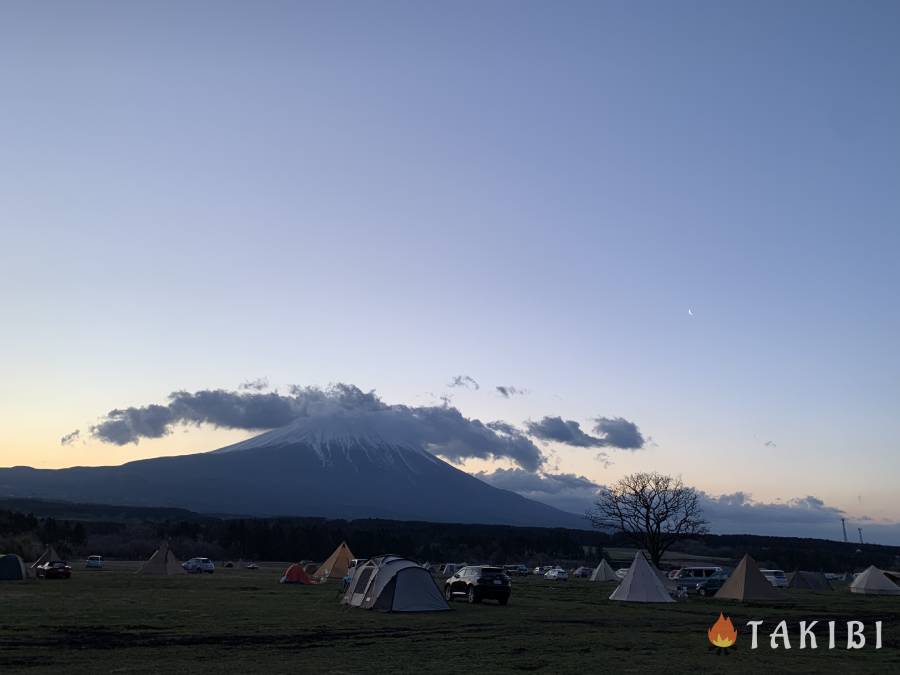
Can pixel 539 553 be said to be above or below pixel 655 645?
below

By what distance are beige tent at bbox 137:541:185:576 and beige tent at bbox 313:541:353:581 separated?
10.0 m

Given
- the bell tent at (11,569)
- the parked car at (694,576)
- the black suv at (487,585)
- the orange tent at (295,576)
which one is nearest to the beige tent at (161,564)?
the bell tent at (11,569)

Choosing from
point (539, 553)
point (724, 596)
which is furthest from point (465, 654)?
point (539, 553)

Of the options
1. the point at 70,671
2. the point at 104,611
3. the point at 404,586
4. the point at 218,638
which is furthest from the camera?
the point at 404,586

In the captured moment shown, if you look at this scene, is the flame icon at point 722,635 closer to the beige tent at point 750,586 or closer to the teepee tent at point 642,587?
the teepee tent at point 642,587

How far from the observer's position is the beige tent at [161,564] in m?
55.5

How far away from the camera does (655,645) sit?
19656 millimetres

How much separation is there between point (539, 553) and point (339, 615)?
11309 cm

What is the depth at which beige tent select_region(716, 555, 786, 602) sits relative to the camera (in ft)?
125

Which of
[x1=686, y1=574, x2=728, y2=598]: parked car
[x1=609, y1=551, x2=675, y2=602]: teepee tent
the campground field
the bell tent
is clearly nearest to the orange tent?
the bell tent

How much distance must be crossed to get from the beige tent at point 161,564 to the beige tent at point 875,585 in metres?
44.9

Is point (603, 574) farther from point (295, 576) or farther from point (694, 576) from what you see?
point (295, 576)

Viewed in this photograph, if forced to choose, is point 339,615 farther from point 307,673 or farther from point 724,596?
point 724,596

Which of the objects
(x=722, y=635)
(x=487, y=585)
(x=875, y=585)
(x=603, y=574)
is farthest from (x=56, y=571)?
(x=875, y=585)
